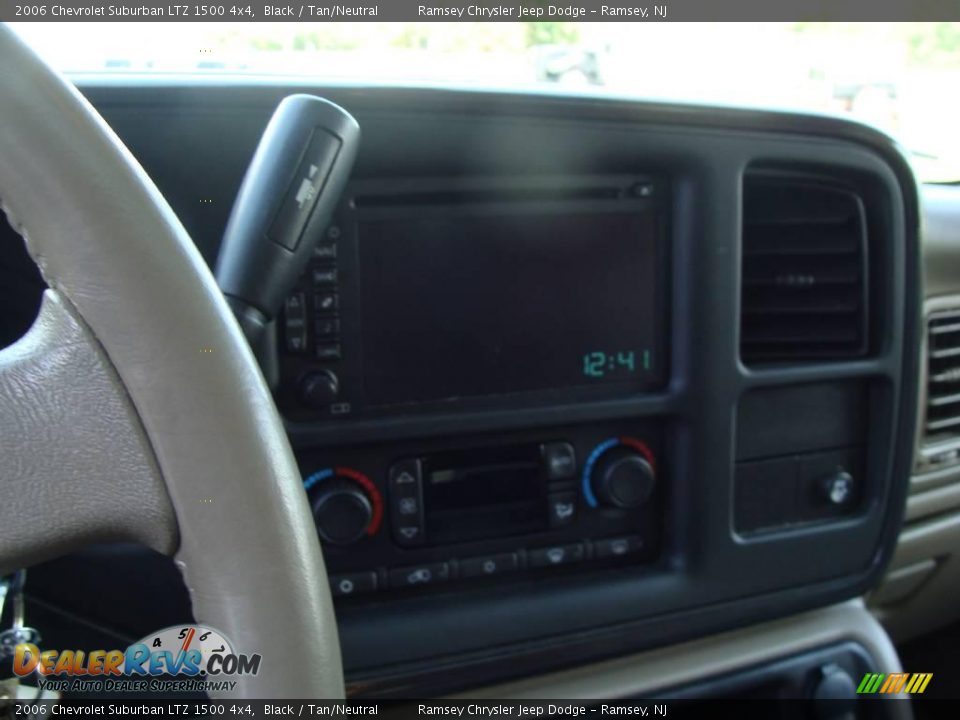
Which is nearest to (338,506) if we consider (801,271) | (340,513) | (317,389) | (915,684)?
(340,513)

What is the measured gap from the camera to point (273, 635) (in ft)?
1.74

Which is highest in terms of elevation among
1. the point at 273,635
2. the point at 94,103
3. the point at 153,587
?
the point at 94,103

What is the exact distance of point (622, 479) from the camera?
1.13 m

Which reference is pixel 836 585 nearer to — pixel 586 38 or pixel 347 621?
pixel 347 621

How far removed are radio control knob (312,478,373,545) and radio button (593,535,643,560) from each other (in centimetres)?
31

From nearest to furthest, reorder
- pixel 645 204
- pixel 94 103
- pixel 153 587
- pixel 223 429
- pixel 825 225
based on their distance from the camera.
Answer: pixel 223 429 → pixel 94 103 → pixel 153 587 → pixel 645 204 → pixel 825 225

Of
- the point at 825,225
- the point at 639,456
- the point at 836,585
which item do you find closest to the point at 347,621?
the point at 639,456

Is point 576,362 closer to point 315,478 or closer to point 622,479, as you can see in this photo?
point 622,479

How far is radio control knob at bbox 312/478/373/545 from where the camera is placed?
1013 millimetres

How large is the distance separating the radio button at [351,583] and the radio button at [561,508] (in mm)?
227

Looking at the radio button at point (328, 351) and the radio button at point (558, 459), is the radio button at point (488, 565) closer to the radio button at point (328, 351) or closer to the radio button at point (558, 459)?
the radio button at point (558, 459)

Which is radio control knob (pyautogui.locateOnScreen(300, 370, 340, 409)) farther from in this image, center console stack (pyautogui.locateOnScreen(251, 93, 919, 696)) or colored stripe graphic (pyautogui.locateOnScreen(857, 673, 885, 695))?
colored stripe graphic (pyautogui.locateOnScreen(857, 673, 885, 695))

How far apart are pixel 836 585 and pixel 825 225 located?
1.60 ft
